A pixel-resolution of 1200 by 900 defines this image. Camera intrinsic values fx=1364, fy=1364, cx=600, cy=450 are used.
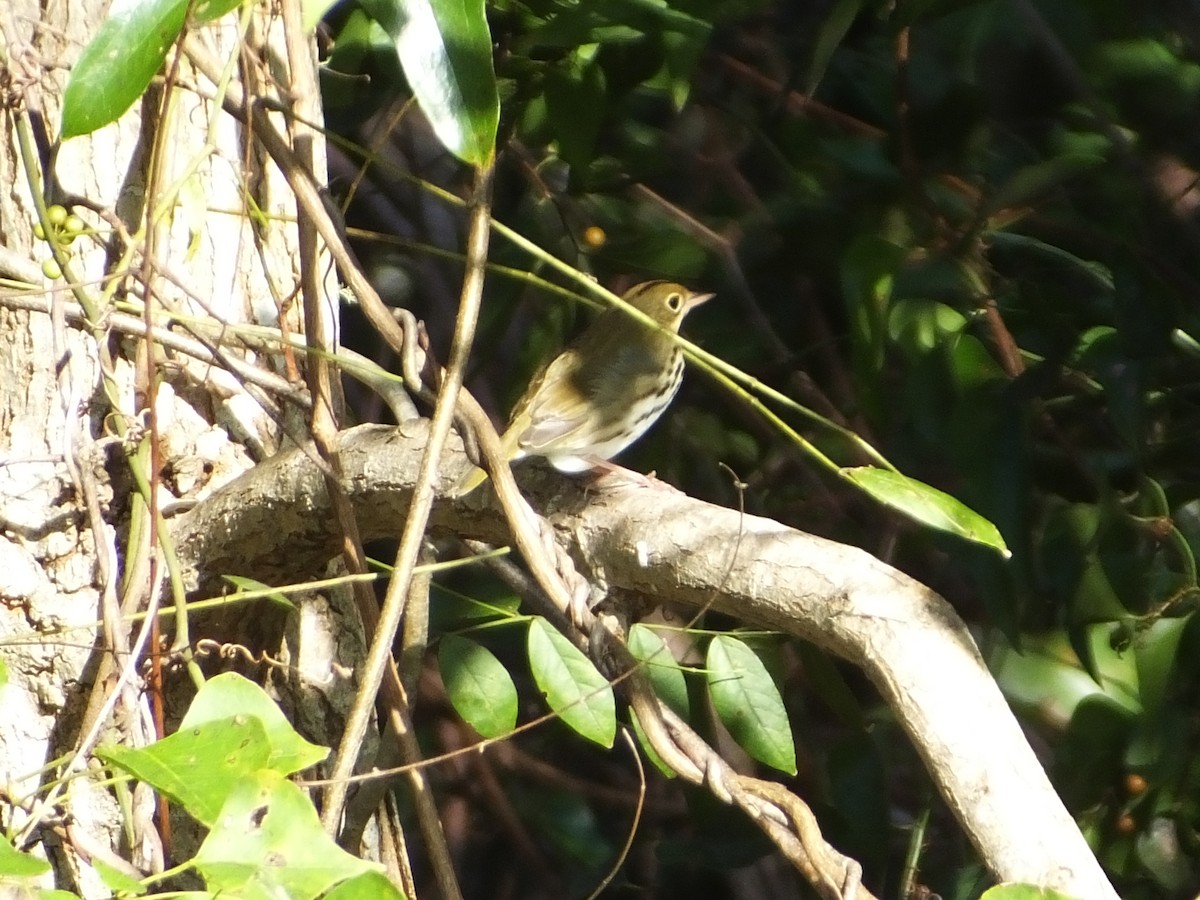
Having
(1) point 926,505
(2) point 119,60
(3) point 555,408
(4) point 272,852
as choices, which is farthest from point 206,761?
(3) point 555,408

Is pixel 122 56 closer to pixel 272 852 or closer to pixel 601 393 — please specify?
pixel 272 852

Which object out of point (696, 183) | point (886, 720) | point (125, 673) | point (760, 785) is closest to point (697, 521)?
point (760, 785)

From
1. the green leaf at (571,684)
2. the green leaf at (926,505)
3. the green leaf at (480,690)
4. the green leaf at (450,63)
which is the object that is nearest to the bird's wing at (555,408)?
the green leaf at (480,690)

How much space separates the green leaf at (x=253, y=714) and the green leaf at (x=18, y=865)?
0.37 feet

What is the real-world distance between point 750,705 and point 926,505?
0.35 meters

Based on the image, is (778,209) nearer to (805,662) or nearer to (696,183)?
(696,183)

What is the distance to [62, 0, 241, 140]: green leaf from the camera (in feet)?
2.36

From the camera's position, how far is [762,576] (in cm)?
103

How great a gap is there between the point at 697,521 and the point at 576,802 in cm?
110

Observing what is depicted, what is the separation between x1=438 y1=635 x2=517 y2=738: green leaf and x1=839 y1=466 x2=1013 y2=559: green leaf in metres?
0.49

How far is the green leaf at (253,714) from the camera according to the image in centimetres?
83

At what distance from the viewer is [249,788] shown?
736 millimetres

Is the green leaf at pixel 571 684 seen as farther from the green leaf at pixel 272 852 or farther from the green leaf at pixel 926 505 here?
the green leaf at pixel 272 852

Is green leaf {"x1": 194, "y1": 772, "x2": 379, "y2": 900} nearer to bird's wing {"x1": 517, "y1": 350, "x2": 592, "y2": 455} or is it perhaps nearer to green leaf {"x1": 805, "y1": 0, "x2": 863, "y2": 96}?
green leaf {"x1": 805, "y1": 0, "x2": 863, "y2": 96}
